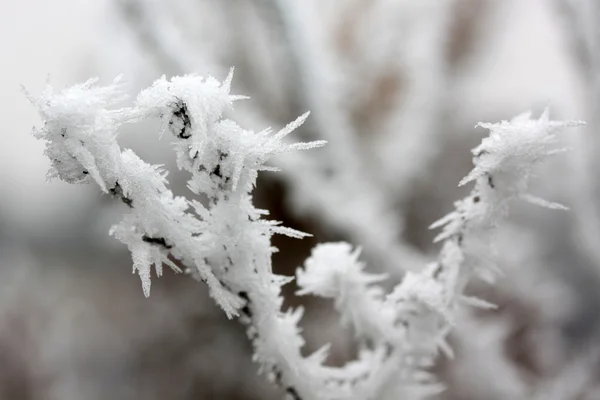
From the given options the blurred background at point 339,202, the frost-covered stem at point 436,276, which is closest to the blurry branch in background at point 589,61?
the blurred background at point 339,202

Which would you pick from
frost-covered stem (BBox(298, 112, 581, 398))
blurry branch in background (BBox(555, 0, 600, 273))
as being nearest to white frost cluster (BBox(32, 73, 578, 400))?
frost-covered stem (BBox(298, 112, 581, 398))

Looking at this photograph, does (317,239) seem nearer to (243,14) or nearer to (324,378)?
(243,14)

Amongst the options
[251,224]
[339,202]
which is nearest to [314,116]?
[339,202]

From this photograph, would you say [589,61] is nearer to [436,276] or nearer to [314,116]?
[314,116]

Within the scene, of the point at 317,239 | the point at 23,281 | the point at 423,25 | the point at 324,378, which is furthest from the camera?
the point at 23,281

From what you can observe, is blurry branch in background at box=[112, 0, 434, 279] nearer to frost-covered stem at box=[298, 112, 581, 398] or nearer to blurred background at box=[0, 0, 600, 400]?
blurred background at box=[0, 0, 600, 400]

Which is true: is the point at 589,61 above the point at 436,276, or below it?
above

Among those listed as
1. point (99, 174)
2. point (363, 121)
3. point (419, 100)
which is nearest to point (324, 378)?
point (99, 174)

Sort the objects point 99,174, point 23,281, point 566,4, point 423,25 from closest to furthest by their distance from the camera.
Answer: point 99,174 → point 566,4 → point 423,25 → point 23,281
